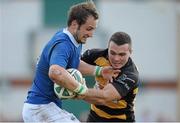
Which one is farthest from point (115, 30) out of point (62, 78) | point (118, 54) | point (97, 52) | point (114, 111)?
point (62, 78)

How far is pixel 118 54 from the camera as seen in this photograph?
11.4 meters

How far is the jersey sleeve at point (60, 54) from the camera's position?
35.0ft

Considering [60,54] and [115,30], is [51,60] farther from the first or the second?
[115,30]

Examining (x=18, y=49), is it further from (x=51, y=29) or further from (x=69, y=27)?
(x=69, y=27)

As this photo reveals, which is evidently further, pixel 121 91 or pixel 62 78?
pixel 121 91

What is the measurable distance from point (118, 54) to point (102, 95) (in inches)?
21.3

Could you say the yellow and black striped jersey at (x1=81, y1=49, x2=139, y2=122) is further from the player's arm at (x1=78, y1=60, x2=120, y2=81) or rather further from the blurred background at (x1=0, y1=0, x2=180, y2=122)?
the blurred background at (x1=0, y1=0, x2=180, y2=122)

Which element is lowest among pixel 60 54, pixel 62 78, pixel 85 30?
pixel 62 78

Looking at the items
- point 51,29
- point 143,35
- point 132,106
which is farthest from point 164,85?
point 132,106

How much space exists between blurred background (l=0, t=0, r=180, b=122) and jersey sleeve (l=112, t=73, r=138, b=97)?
685 inches

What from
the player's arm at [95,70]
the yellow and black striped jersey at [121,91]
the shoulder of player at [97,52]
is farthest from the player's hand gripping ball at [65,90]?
the shoulder of player at [97,52]

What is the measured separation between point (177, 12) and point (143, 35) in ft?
4.11

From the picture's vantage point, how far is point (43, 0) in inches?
1185

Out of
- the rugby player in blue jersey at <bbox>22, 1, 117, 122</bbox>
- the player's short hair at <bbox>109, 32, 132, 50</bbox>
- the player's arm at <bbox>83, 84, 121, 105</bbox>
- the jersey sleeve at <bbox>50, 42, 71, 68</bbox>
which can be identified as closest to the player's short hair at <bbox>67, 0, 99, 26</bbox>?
the rugby player in blue jersey at <bbox>22, 1, 117, 122</bbox>
